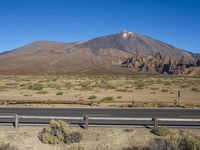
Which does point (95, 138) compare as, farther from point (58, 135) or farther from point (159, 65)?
point (159, 65)

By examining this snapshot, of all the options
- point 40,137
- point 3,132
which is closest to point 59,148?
point 40,137

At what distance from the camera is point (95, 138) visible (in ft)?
57.1

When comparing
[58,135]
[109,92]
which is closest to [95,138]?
[58,135]

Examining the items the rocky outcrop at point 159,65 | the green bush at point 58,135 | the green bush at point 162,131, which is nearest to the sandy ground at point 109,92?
the green bush at point 162,131

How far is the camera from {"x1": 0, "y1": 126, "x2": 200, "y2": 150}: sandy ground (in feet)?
→ 54.3

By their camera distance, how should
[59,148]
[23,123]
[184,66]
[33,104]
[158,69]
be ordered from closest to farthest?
1. [59,148]
2. [23,123]
3. [33,104]
4. [184,66]
5. [158,69]

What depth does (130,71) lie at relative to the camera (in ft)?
586

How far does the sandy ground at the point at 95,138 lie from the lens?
16547 millimetres

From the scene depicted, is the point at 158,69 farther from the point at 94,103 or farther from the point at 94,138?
the point at 94,138

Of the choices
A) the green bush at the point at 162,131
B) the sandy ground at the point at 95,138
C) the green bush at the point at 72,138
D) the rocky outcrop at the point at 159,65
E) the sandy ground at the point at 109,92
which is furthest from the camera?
the rocky outcrop at the point at 159,65

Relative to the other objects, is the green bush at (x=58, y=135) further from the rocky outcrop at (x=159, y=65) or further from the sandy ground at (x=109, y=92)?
the rocky outcrop at (x=159, y=65)

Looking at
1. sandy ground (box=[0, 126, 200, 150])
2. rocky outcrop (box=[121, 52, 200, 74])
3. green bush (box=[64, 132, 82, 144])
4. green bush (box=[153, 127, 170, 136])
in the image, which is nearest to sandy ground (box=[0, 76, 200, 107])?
sandy ground (box=[0, 126, 200, 150])

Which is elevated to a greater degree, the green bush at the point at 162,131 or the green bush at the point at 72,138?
the green bush at the point at 162,131

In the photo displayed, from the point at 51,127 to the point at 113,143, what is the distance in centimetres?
293
